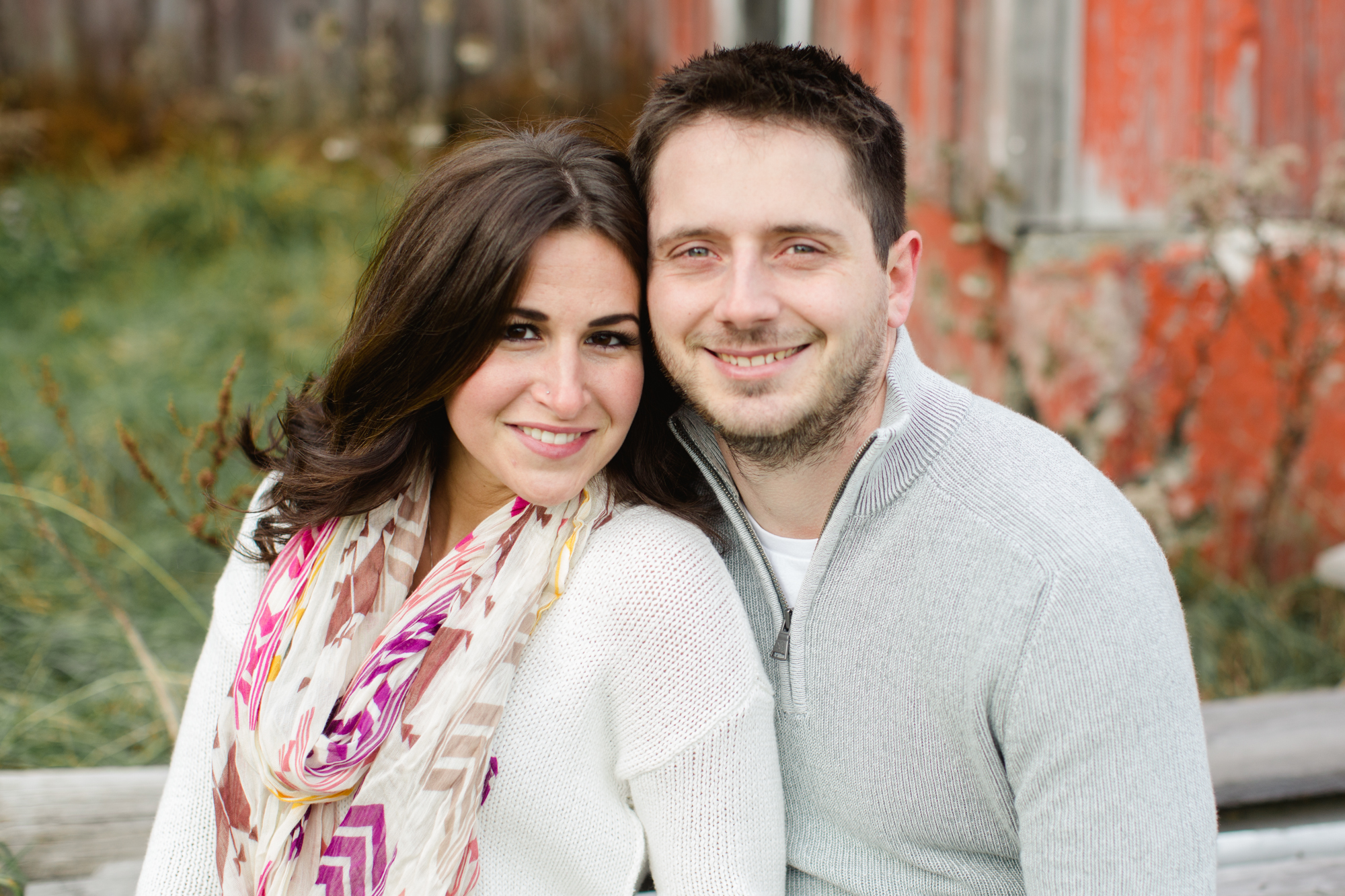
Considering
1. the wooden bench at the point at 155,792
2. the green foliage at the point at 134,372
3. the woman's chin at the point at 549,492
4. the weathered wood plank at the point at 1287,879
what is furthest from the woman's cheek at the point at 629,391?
the weathered wood plank at the point at 1287,879

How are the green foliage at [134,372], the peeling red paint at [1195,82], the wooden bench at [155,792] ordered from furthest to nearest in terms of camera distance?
the peeling red paint at [1195,82] → the green foliage at [134,372] → the wooden bench at [155,792]

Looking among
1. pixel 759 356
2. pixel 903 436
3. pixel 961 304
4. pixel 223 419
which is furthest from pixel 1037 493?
pixel 961 304

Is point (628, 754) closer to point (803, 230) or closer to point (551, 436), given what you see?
point (551, 436)

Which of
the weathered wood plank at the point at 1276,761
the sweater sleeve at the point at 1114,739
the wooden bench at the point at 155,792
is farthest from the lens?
the weathered wood plank at the point at 1276,761

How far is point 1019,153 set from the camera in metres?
3.54

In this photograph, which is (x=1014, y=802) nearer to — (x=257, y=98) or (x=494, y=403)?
(x=494, y=403)

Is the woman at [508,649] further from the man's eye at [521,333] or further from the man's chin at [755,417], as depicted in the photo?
the man's chin at [755,417]

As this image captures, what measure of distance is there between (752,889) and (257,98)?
5.95m

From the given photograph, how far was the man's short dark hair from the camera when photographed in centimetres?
165

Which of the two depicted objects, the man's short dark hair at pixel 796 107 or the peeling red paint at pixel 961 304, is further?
the peeling red paint at pixel 961 304

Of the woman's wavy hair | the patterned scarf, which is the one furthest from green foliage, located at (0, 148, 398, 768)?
the patterned scarf

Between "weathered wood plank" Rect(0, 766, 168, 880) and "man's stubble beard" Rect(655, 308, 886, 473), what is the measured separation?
150 cm

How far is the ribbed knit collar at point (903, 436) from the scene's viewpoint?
64.8 inches

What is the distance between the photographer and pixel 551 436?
1.71 meters
